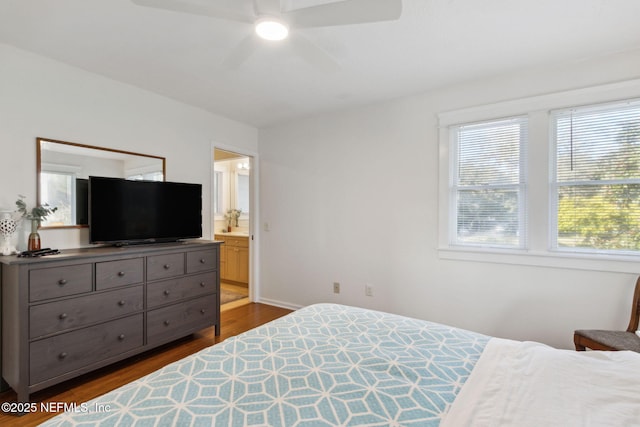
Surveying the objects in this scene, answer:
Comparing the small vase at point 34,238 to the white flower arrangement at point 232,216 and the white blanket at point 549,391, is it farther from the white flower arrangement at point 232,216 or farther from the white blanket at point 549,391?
the white flower arrangement at point 232,216

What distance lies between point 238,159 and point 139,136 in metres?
2.78

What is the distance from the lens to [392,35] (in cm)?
214

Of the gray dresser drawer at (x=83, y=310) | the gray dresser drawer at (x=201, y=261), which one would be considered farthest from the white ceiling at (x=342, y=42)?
the gray dresser drawer at (x=83, y=310)

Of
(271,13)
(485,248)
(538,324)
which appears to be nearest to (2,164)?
(271,13)

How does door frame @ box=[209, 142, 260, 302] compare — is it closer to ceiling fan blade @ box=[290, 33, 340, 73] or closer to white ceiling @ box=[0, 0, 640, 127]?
white ceiling @ box=[0, 0, 640, 127]

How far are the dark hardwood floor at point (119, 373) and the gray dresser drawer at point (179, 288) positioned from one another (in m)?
0.47

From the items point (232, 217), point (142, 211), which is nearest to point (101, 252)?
point (142, 211)

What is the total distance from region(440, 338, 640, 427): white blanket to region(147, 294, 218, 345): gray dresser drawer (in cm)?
253

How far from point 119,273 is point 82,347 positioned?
55cm

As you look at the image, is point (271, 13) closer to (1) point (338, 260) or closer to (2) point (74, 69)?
(2) point (74, 69)

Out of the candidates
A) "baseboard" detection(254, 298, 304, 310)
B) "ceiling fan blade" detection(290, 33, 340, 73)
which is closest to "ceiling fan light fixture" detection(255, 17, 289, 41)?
"ceiling fan blade" detection(290, 33, 340, 73)

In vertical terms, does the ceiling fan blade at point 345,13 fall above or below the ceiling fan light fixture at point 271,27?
below

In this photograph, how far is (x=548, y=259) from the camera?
2619 millimetres

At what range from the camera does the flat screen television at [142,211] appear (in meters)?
2.62
